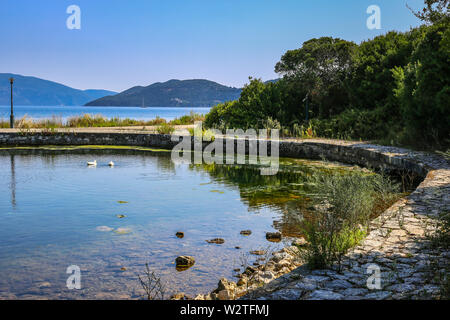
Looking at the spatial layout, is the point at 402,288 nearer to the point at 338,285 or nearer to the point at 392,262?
the point at 338,285

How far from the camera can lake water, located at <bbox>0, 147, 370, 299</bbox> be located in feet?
14.5

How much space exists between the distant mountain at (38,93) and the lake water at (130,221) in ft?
551

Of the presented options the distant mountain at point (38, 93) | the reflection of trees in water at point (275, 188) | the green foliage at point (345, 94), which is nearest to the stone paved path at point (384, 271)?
the reflection of trees in water at point (275, 188)

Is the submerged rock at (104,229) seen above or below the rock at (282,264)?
below

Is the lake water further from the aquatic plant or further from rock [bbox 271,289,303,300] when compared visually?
rock [bbox 271,289,303,300]

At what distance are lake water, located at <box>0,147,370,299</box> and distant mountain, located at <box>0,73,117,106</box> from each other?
16797 cm

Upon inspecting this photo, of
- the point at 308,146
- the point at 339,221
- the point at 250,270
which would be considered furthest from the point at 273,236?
the point at 308,146

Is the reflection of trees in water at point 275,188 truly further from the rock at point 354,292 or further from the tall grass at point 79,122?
the tall grass at point 79,122

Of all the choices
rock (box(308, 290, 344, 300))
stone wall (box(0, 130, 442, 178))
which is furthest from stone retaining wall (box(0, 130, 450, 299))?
stone wall (box(0, 130, 442, 178))

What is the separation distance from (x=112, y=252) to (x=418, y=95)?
9.03 meters

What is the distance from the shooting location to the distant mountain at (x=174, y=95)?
104 metres

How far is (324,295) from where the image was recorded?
2918mm

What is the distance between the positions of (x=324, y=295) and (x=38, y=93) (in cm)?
18829
